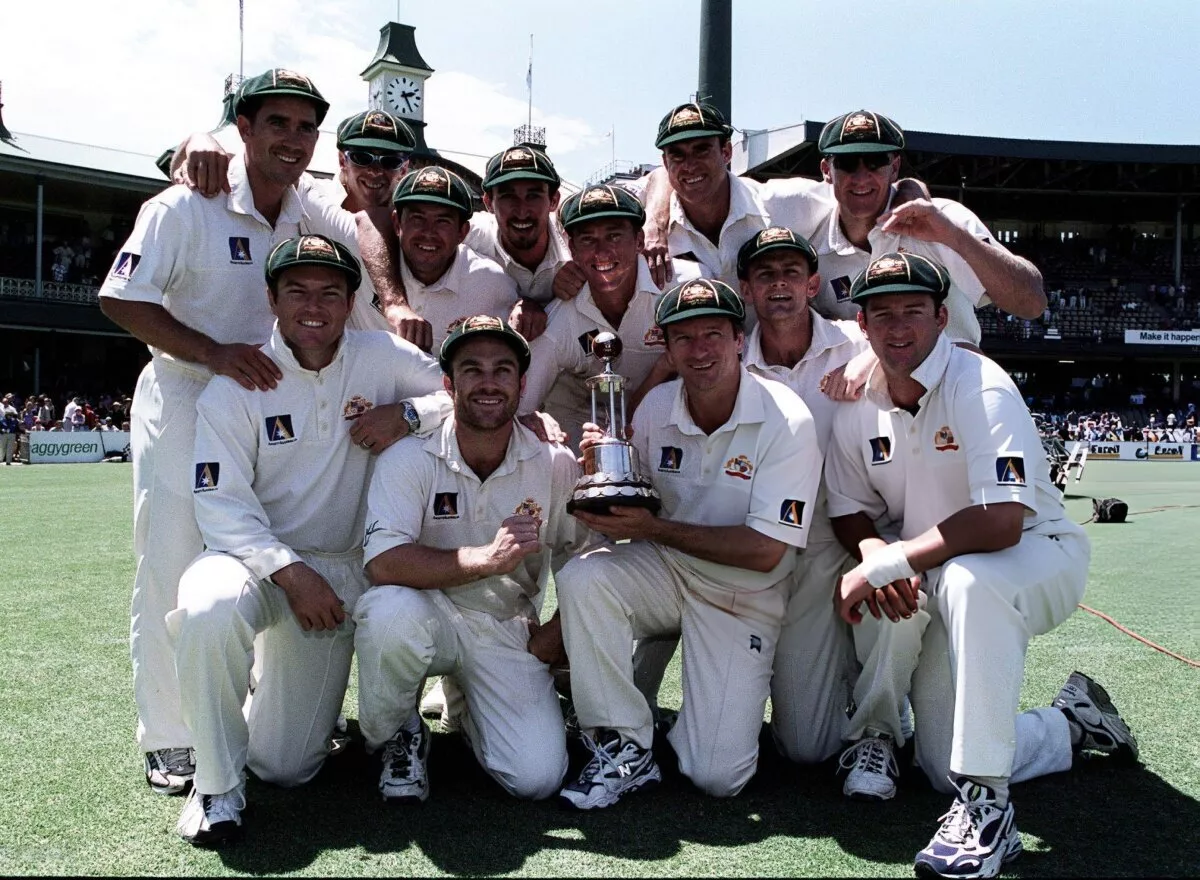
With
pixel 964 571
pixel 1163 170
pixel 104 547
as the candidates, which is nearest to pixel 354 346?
pixel 964 571

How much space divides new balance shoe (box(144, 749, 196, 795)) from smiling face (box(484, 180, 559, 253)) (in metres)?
2.94

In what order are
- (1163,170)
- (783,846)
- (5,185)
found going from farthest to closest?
1. (1163,170)
2. (5,185)
3. (783,846)

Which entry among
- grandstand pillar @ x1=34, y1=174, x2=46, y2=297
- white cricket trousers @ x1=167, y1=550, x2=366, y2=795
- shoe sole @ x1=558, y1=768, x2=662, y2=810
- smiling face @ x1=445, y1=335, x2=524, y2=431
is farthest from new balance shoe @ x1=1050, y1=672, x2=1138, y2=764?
grandstand pillar @ x1=34, y1=174, x2=46, y2=297

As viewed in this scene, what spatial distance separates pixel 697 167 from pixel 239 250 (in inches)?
90.6

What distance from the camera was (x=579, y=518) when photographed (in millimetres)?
4273

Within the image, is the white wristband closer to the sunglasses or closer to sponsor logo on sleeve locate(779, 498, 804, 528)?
sponsor logo on sleeve locate(779, 498, 804, 528)

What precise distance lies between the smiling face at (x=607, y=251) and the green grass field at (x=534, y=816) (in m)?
2.17

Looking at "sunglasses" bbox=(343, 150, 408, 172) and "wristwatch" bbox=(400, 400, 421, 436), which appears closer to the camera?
"wristwatch" bbox=(400, 400, 421, 436)

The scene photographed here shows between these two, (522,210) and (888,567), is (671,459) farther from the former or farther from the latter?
(522,210)

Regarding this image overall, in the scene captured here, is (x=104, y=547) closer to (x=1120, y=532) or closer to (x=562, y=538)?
(x=562, y=538)

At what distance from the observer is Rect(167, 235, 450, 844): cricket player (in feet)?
12.8

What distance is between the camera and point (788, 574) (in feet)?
15.1

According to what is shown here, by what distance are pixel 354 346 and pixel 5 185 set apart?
3714 cm

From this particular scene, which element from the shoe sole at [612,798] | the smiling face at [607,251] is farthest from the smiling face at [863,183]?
the shoe sole at [612,798]
